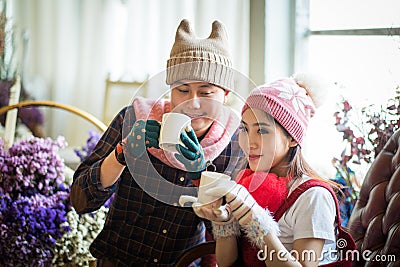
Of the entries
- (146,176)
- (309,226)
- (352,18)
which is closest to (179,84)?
(146,176)

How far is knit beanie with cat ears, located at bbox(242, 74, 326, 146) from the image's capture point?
1432 mm

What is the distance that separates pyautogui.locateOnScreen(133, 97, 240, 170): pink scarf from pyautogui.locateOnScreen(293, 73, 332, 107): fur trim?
18 cm

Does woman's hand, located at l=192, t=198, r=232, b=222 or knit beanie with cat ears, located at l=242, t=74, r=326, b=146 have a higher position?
knit beanie with cat ears, located at l=242, t=74, r=326, b=146

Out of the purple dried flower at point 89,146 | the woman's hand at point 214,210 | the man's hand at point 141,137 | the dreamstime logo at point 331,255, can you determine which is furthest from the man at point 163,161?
the purple dried flower at point 89,146

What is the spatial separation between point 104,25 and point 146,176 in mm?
1779

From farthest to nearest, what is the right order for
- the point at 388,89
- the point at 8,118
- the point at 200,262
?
1. the point at 8,118
2. the point at 388,89
3. the point at 200,262

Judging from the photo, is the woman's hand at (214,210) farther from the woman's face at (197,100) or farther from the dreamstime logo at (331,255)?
the woman's face at (197,100)

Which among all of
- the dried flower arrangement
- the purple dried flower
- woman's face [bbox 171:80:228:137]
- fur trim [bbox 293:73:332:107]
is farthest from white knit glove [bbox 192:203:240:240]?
the purple dried flower

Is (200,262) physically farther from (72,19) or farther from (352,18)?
(72,19)

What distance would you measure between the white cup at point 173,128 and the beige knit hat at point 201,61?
115mm

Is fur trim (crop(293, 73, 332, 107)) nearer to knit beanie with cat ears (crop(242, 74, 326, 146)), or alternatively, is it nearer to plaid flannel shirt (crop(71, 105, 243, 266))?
knit beanie with cat ears (crop(242, 74, 326, 146))

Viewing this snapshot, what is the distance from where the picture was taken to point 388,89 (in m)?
1.99

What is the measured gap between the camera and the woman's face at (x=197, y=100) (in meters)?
1.46

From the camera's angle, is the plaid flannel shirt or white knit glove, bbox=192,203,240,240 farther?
the plaid flannel shirt
